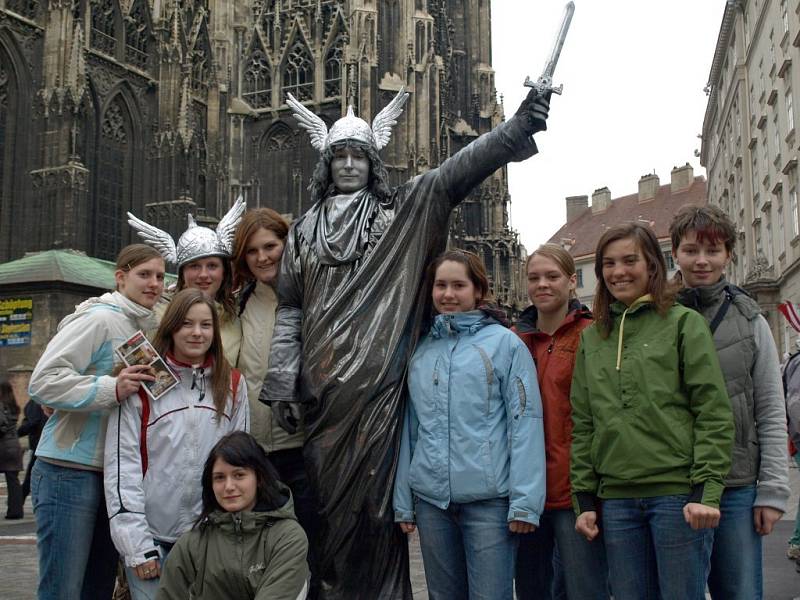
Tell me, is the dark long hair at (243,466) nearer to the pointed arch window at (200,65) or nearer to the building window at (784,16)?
the building window at (784,16)

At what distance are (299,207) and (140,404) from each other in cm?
3134

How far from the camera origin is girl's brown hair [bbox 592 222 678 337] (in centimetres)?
307

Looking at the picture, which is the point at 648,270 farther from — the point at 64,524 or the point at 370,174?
the point at 64,524

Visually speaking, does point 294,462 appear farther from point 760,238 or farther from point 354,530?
point 760,238

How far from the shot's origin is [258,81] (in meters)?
34.9

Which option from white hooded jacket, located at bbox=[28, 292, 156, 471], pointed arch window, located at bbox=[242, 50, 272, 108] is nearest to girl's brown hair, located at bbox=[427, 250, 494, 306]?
white hooded jacket, located at bbox=[28, 292, 156, 471]

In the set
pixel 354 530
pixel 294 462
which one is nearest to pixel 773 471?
pixel 354 530

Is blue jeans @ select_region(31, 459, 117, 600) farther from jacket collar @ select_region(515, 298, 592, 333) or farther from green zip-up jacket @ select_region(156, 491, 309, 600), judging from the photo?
jacket collar @ select_region(515, 298, 592, 333)

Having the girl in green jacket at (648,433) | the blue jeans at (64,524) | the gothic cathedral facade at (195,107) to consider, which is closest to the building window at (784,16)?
the gothic cathedral facade at (195,107)

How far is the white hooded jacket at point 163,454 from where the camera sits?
321 centimetres

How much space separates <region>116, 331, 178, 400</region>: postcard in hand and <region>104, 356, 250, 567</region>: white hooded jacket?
8 cm

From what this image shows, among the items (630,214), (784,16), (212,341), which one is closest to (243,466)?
(212,341)

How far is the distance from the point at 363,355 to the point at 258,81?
109 feet

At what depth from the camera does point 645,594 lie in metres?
3.01
